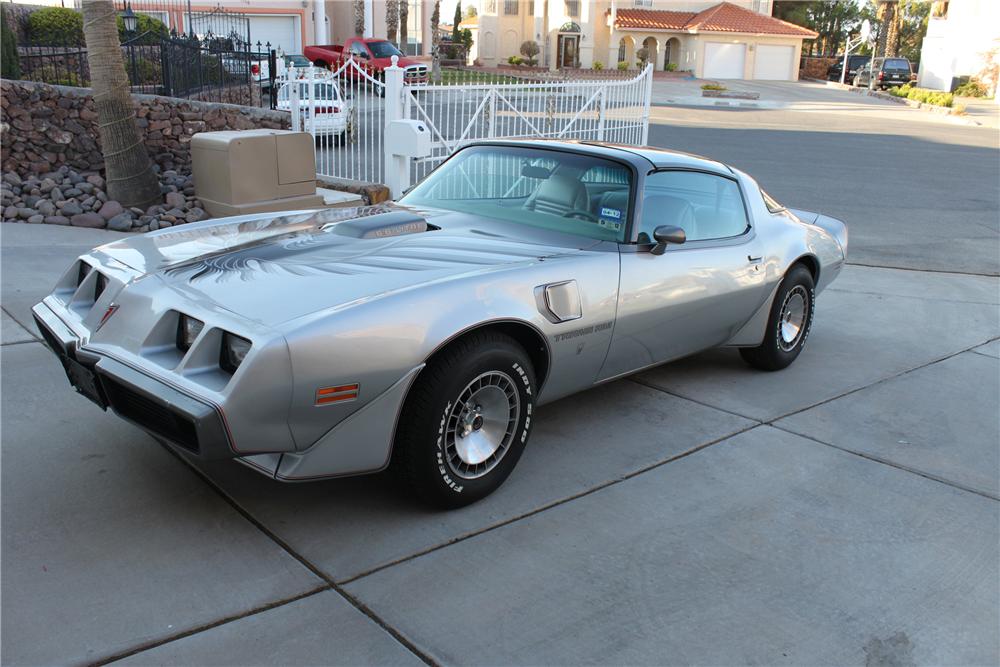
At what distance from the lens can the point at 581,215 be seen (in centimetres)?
460

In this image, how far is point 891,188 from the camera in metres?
14.8

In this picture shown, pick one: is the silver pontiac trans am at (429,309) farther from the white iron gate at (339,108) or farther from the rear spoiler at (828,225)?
the white iron gate at (339,108)

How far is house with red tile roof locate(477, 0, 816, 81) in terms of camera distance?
57.5m

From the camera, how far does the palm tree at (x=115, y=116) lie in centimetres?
862

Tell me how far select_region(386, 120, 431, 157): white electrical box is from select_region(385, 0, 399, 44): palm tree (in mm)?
35288

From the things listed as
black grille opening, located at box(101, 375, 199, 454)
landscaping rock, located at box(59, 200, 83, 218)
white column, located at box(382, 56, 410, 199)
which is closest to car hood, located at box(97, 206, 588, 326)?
black grille opening, located at box(101, 375, 199, 454)

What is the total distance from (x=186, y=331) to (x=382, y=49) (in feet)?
104

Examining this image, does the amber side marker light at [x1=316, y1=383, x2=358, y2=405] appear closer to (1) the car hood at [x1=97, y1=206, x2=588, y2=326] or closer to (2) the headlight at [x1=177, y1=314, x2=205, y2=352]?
(1) the car hood at [x1=97, y1=206, x2=588, y2=326]

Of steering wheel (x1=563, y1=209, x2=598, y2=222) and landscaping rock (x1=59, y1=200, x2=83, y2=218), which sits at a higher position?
steering wheel (x1=563, y1=209, x2=598, y2=222)

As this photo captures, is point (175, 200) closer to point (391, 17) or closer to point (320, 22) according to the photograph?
point (320, 22)

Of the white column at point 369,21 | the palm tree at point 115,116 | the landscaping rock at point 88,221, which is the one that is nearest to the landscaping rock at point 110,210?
the landscaping rock at point 88,221

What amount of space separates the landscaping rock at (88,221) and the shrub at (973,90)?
5151 cm

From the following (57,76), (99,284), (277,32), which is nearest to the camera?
(99,284)

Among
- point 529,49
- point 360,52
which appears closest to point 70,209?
point 360,52
